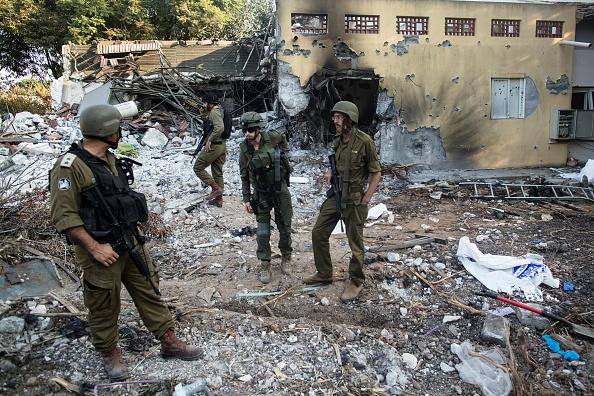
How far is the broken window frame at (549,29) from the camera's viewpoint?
1016 cm

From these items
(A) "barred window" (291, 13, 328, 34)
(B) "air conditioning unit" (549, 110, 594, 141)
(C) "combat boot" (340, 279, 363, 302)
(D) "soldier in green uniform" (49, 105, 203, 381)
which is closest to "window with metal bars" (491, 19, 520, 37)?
(B) "air conditioning unit" (549, 110, 594, 141)

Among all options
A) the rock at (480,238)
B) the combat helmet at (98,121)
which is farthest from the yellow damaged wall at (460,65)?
the combat helmet at (98,121)

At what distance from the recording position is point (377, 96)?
986 cm

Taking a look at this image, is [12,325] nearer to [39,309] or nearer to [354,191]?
[39,309]

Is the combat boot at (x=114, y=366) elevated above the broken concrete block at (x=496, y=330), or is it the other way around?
the combat boot at (x=114, y=366)

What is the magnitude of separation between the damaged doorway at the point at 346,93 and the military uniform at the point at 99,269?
7035 mm

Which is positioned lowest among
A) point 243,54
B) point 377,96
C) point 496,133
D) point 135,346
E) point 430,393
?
point 430,393

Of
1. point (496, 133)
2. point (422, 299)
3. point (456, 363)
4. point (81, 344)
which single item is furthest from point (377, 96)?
point (81, 344)

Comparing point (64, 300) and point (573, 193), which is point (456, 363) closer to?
point (64, 300)

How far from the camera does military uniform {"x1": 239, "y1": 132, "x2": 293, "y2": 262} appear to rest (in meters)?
4.48

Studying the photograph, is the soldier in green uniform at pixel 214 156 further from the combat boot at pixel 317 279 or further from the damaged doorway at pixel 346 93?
the combat boot at pixel 317 279

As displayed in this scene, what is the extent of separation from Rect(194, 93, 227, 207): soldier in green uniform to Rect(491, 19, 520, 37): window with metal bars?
6600 mm

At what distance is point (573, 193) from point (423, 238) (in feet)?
15.1

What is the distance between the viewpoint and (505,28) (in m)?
10.0
